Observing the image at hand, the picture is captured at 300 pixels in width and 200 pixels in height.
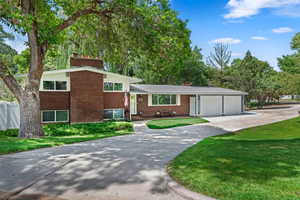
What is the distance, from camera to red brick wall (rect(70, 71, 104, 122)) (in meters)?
17.0

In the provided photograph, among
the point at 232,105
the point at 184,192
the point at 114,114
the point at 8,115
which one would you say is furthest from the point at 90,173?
the point at 232,105

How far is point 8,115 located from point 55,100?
3.18m

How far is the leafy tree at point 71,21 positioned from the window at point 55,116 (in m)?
4.75

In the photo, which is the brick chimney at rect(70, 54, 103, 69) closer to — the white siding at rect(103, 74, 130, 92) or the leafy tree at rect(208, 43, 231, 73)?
the white siding at rect(103, 74, 130, 92)

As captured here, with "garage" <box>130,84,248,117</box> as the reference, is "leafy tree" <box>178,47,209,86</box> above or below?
above

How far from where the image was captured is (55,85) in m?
16.7

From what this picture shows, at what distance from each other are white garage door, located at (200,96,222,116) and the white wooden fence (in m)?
18.2

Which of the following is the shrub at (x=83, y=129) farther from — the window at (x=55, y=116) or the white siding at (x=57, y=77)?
the white siding at (x=57, y=77)

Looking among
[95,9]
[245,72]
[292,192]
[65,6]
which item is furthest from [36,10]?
[245,72]

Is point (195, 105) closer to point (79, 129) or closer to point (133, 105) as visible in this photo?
point (133, 105)

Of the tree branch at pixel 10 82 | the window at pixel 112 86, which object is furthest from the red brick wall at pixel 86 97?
the tree branch at pixel 10 82

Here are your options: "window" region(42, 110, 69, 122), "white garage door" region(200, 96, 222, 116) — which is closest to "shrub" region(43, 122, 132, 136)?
"window" region(42, 110, 69, 122)

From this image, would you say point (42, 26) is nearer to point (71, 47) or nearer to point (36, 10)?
point (36, 10)

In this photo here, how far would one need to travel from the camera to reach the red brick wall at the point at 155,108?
72.0 ft
